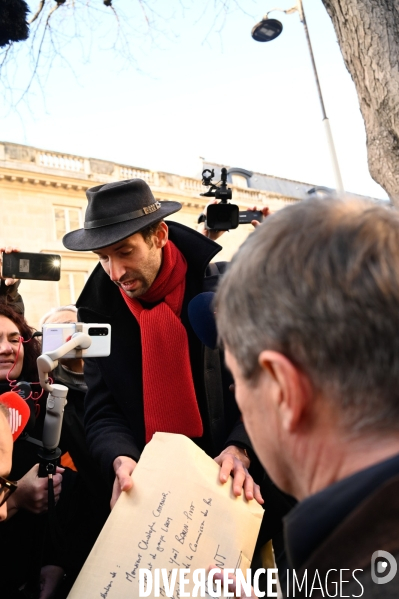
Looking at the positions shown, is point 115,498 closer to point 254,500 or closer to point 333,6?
point 254,500

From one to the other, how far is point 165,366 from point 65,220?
63.1ft

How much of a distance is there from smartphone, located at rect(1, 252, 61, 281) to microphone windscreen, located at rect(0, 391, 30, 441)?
4.47ft

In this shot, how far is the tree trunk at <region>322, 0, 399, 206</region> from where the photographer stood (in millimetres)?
2074

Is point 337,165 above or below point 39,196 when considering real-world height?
below

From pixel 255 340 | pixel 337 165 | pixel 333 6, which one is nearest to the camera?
pixel 255 340

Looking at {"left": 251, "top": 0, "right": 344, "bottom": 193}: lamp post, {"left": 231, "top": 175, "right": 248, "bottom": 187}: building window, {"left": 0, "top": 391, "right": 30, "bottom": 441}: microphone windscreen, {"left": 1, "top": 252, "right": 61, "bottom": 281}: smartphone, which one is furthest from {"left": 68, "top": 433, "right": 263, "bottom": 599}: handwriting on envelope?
{"left": 231, "top": 175, "right": 248, "bottom": 187}: building window

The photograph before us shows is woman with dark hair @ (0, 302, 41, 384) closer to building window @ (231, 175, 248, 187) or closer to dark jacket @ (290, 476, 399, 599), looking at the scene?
dark jacket @ (290, 476, 399, 599)

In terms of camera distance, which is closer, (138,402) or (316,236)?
(316,236)

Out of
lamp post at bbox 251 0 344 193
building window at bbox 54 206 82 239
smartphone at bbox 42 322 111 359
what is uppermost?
building window at bbox 54 206 82 239

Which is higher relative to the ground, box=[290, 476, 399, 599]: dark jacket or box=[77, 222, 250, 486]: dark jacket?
box=[77, 222, 250, 486]: dark jacket

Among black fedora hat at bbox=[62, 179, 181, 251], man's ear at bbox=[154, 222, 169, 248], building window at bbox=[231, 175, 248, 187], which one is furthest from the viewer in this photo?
building window at bbox=[231, 175, 248, 187]

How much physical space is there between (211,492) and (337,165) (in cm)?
711

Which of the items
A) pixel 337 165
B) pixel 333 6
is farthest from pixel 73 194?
pixel 333 6

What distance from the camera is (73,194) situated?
20562 mm
